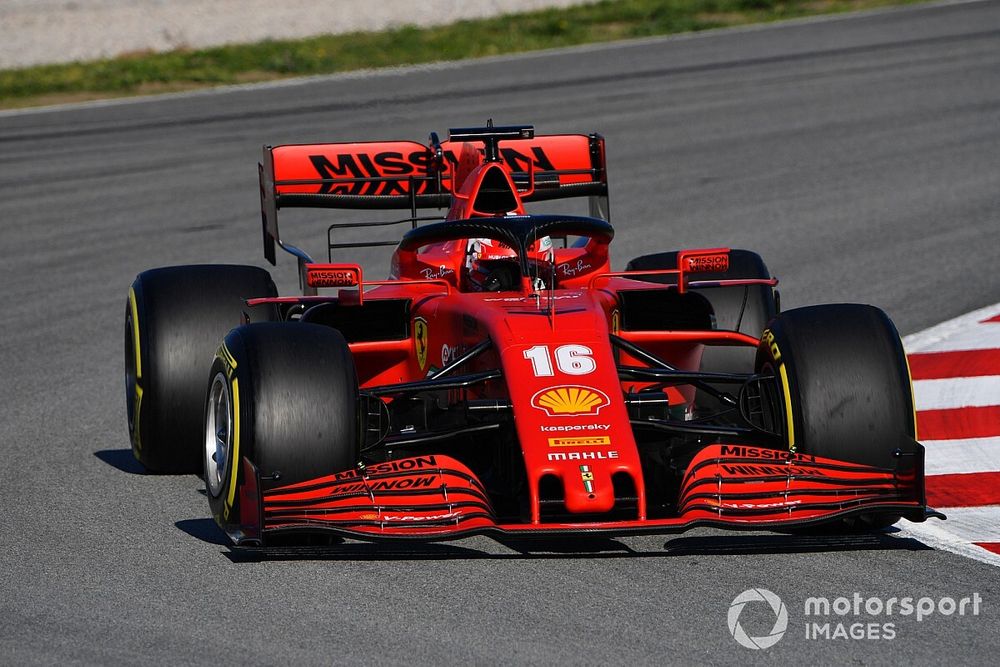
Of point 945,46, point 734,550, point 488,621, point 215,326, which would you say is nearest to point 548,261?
point 215,326

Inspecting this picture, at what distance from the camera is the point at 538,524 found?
5.38 meters

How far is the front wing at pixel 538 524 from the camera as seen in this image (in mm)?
5359

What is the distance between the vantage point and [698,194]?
15.1 m

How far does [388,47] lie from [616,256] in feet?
42.8

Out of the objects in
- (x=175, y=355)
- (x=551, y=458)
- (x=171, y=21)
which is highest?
(x=171, y=21)

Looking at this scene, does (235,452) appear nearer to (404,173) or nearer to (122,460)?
(122,460)

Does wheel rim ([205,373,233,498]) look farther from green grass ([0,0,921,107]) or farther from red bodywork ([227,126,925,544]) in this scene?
green grass ([0,0,921,107])

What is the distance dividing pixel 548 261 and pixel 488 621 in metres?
2.74

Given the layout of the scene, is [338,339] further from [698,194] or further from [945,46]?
[945,46]

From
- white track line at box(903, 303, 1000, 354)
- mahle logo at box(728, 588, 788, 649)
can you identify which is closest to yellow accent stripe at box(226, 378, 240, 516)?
mahle logo at box(728, 588, 788, 649)

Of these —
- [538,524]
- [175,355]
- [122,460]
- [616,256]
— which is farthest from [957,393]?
[616,256]

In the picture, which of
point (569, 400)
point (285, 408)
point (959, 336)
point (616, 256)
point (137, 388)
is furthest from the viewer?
point (616, 256)

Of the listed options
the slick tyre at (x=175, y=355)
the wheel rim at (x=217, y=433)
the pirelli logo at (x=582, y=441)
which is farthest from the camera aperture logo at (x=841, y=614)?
the slick tyre at (x=175, y=355)

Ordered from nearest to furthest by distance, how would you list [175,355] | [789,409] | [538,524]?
1. [538,524]
2. [789,409]
3. [175,355]
